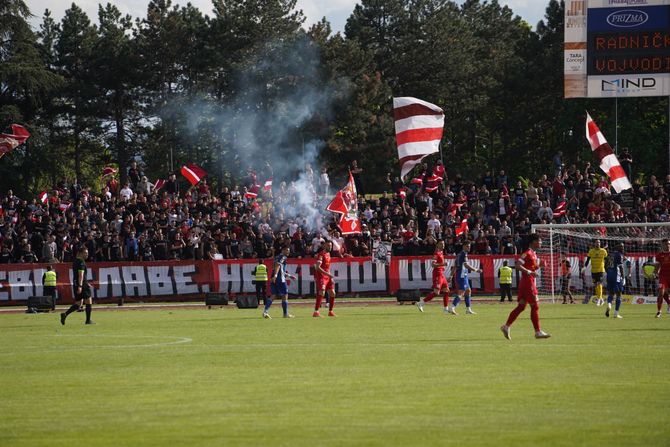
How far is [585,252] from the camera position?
39469 millimetres

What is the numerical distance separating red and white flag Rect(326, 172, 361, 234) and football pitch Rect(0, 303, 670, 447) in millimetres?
15777

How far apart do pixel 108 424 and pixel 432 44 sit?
7366cm

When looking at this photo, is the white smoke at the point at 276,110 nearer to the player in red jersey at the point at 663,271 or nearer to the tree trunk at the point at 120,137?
the tree trunk at the point at 120,137

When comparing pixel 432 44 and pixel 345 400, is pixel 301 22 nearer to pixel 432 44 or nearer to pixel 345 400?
pixel 432 44

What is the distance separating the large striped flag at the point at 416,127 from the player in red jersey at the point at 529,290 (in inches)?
673

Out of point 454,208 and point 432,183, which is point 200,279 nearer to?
point 432,183

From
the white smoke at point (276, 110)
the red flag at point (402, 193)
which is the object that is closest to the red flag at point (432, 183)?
the red flag at point (402, 193)

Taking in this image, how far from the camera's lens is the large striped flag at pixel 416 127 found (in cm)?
3741

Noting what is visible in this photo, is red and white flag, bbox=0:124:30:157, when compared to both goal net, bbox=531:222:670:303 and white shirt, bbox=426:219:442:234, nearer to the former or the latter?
white shirt, bbox=426:219:442:234

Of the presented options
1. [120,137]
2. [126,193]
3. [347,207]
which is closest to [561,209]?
[347,207]

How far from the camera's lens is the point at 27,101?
71.6m

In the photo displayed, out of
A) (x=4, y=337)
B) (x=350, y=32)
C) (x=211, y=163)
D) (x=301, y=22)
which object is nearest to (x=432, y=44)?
(x=350, y=32)

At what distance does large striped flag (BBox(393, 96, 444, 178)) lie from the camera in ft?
123

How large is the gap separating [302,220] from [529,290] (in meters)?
24.7
